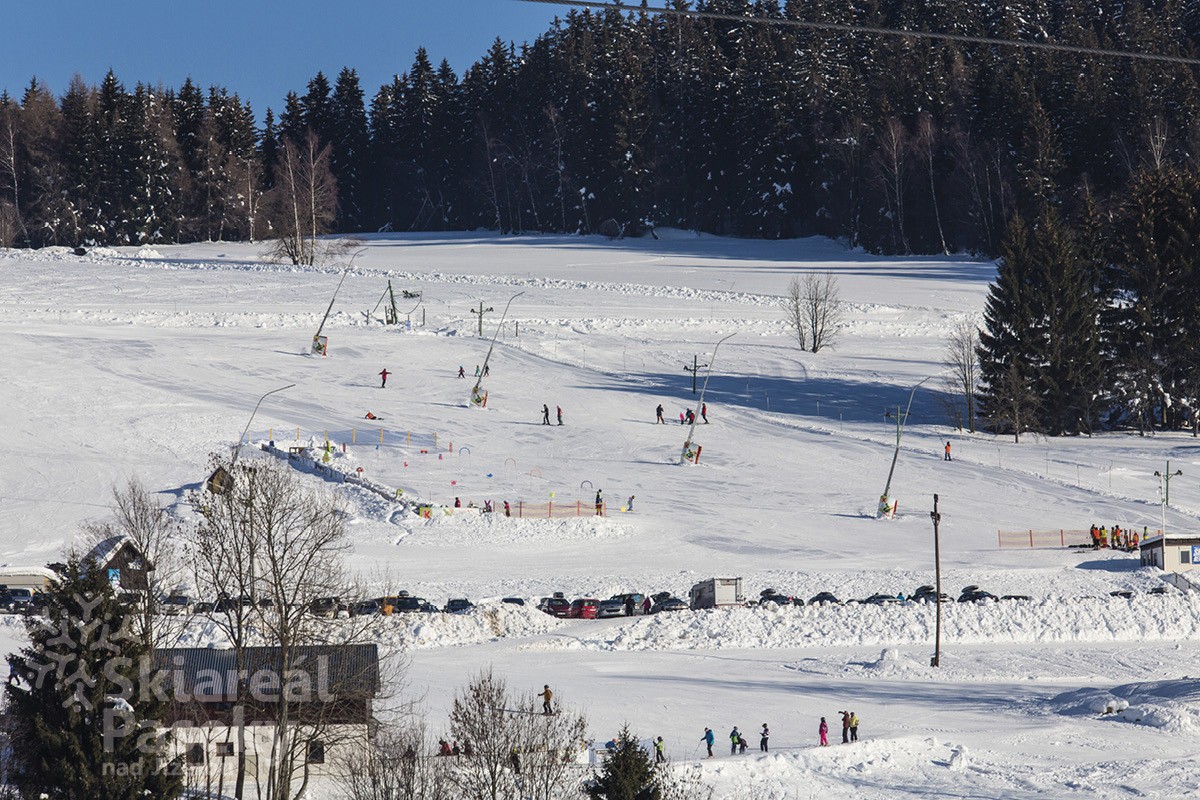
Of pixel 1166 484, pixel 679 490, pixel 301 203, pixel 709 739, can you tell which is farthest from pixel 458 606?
pixel 301 203

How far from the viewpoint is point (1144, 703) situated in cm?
3259

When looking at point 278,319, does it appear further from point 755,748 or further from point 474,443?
point 755,748

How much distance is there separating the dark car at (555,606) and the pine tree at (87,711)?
20664mm

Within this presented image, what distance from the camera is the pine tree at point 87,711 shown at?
20.0m

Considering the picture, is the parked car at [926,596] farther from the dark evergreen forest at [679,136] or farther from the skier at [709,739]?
the dark evergreen forest at [679,136]

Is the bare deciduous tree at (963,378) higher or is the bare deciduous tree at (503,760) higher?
the bare deciduous tree at (963,378)

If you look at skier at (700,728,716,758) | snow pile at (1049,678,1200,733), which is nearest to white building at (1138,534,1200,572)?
snow pile at (1049,678,1200,733)

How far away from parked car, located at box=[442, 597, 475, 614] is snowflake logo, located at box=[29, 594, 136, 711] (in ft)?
64.2

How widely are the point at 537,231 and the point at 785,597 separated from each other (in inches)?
3780

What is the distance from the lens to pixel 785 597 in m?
42.7

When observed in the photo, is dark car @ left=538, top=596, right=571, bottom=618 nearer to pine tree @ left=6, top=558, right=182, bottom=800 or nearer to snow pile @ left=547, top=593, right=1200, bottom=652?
snow pile @ left=547, top=593, right=1200, bottom=652

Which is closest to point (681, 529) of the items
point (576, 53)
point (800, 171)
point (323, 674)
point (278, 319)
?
point (323, 674)

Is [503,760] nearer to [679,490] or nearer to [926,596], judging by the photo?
[926,596]

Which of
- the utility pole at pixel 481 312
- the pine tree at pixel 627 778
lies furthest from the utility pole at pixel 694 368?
the pine tree at pixel 627 778
